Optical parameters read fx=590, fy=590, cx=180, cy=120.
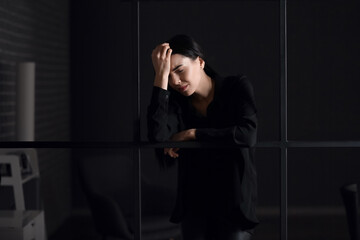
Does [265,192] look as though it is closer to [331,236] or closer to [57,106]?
[331,236]

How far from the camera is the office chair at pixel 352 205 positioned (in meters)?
2.47

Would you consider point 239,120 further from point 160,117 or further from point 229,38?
point 229,38

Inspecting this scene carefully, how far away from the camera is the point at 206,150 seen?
1741 millimetres

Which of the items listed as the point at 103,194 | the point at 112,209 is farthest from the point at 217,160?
the point at 103,194

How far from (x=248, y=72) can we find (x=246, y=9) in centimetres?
57

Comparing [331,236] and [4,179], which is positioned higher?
[4,179]

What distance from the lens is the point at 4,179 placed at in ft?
10.5

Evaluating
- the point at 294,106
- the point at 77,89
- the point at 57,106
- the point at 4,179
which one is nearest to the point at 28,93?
the point at 4,179

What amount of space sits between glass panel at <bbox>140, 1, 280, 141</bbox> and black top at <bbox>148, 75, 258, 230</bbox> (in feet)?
12.0

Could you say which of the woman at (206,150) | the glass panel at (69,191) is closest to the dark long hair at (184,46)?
the woman at (206,150)

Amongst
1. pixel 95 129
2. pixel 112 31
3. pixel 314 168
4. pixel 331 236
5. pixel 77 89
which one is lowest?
pixel 331 236

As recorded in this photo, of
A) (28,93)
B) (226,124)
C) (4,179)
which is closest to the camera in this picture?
(226,124)

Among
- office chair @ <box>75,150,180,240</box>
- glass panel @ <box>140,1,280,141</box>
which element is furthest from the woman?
glass panel @ <box>140,1,280,141</box>

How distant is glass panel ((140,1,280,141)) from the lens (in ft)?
17.6
